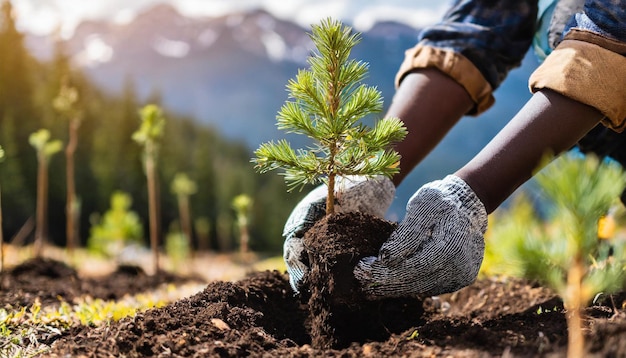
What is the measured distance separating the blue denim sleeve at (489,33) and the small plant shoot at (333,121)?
82cm

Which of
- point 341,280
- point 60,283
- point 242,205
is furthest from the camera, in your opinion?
point 242,205

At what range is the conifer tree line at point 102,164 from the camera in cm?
1503

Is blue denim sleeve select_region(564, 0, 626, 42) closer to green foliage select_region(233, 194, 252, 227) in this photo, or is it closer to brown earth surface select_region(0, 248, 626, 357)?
brown earth surface select_region(0, 248, 626, 357)

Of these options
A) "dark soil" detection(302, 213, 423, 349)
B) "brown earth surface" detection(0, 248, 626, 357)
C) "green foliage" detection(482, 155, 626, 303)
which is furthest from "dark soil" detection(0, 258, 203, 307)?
"green foliage" detection(482, 155, 626, 303)

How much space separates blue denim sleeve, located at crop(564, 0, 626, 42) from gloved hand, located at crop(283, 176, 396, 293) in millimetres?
895

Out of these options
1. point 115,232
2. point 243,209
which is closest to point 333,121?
point 243,209

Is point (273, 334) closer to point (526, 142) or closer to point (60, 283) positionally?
point (526, 142)

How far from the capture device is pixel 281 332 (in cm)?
198

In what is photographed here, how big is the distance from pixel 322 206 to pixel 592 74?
38.4 inches

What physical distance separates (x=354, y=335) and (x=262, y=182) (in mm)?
18999

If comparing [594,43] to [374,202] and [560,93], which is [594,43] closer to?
[560,93]

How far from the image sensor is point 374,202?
86.0 inches

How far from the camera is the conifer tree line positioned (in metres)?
15.0

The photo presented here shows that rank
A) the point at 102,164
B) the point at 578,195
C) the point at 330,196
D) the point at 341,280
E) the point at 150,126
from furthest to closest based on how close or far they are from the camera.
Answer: the point at 102,164 → the point at 150,126 → the point at 330,196 → the point at 341,280 → the point at 578,195
